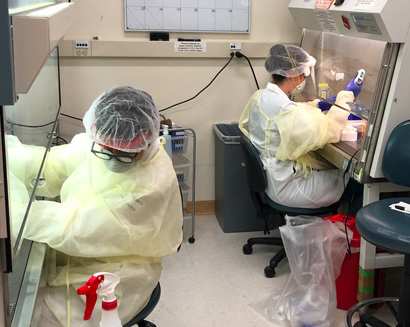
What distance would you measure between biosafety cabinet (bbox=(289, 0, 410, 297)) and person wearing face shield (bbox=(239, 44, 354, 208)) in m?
0.09

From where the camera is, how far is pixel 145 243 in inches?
61.9

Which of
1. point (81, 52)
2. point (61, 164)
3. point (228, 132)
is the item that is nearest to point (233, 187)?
point (228, 132)

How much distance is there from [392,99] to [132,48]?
175cm

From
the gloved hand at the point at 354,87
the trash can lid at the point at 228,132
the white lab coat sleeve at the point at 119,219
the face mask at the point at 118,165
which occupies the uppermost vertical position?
the gloved hand at the point at 354,87

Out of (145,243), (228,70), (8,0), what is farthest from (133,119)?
(228,70)

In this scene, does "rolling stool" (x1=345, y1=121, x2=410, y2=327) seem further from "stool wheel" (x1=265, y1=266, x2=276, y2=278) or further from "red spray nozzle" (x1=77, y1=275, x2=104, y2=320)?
"red spray nozzle" (x1=77, y1=275, x2=104, y2=320)

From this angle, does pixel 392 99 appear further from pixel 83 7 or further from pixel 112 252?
pixel 83 7

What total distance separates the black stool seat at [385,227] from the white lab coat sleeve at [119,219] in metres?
0.78

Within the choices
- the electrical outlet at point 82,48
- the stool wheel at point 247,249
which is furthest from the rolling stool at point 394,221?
the electrical outlet at point 82,48

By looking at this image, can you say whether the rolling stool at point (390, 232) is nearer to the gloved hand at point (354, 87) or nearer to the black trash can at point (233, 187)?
the gloved hand at point (354, 87)

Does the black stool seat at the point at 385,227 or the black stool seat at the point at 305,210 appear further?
the black stool seat at the point at 305,210

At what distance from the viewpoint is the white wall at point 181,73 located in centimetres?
328

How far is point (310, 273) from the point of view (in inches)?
94.6

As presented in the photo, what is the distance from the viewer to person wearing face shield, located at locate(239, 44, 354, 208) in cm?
264
